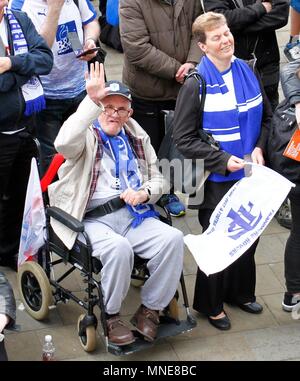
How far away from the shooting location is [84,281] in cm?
493

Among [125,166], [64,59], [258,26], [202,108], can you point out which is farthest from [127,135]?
[258,26]

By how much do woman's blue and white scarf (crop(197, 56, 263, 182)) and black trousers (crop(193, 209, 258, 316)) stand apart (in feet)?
1.41

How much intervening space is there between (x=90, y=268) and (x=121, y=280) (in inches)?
8.2

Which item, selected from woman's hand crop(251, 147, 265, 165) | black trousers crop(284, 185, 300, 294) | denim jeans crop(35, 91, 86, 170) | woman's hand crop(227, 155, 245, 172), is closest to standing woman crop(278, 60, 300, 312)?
black trousers crop(284, 185, 300, 294)

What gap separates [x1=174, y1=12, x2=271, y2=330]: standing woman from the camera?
4895 mm

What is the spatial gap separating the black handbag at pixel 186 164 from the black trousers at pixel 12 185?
88 centimetres

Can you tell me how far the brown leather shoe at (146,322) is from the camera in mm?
4852

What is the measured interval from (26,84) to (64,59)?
2.07 ft

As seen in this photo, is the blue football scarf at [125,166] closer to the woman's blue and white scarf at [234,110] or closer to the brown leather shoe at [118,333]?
the woman's blue and white scarf at [234,110]

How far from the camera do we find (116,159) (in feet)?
16.4

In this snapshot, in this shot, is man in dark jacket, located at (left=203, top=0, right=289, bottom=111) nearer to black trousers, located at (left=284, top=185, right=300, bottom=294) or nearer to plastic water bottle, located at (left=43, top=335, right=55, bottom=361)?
black trousers, located at (left=284, top=185, right=300, bottom=294)
